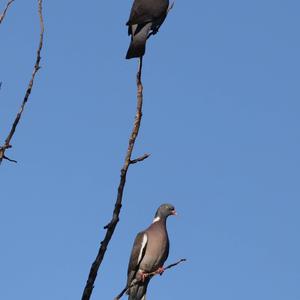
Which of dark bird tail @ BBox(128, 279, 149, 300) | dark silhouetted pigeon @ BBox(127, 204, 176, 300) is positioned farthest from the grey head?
dark bird tail @ BBox(128, 279, 149, 300)

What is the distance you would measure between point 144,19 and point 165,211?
11.8 feet

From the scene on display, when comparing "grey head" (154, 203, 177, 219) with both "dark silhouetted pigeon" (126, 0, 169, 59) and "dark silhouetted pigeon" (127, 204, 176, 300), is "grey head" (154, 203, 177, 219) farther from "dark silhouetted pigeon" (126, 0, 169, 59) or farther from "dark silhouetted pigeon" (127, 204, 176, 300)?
"dark silhouetted pigeon" (126, 0, 169, 59)

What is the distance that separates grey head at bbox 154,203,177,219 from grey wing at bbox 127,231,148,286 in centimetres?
64

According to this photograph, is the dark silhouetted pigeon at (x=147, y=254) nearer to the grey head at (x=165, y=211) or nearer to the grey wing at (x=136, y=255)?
the grey wing at (x=136, y=255)

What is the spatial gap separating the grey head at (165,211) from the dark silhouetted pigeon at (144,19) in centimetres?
317

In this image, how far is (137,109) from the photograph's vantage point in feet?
12.7

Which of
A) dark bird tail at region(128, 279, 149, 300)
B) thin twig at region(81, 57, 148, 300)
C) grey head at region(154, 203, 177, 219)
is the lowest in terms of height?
thin twig at region(81, 57, 148, 300)

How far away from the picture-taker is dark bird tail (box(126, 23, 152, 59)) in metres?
6.50

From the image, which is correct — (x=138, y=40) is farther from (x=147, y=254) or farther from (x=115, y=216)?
(x=115, y=216)

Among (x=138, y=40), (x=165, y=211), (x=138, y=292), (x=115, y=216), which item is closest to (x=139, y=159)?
(x=115, y=216)

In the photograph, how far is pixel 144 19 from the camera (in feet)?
25.7

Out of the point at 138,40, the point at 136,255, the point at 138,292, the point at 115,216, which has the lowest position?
the point at 115,216

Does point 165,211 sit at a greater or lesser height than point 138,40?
greater

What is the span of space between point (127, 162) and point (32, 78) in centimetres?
74
